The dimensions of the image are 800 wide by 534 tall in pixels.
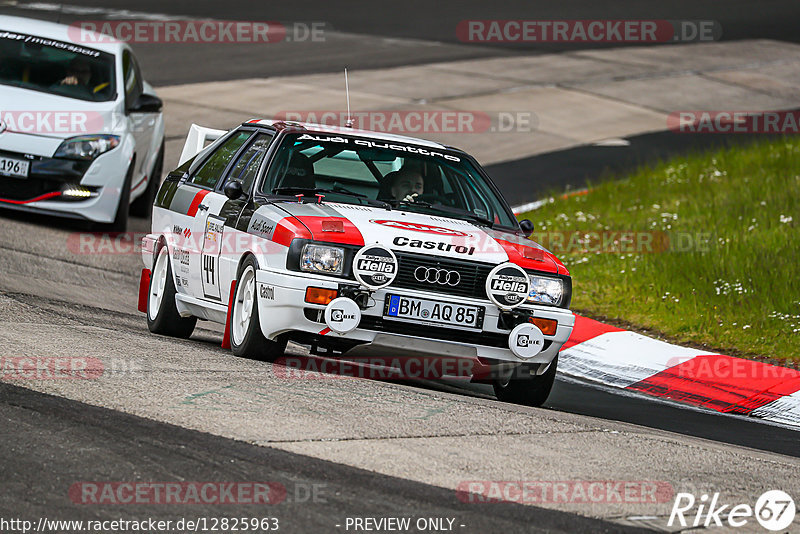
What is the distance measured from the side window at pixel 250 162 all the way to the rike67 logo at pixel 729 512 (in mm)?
3827

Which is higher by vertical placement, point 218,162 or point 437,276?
point 218,162

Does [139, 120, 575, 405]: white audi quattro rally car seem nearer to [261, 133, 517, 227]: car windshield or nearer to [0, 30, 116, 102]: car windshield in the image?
[261, 133, 517, 227]: car windshield

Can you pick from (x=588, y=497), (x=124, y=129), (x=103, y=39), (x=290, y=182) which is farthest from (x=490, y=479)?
(x=103, y=39)

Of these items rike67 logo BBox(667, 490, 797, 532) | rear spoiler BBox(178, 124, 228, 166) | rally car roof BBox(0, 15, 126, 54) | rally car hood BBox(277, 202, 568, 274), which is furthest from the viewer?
rally car roof BBox(0, 15, 126, 54)

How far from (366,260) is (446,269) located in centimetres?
44

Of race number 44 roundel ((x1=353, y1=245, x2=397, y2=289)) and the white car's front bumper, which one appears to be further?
the white car's front bumper

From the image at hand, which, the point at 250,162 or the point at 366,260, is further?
the point at 250,162

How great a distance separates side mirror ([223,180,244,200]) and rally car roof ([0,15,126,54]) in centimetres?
566

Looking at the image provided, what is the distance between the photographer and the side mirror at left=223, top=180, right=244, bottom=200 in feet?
26.8

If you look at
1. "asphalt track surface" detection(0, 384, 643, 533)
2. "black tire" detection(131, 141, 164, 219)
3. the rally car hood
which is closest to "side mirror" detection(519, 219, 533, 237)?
the rally car hood

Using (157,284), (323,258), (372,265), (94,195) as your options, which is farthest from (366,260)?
(94,195)

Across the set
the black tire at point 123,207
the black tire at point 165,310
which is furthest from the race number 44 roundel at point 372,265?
the black tire at point 123,207

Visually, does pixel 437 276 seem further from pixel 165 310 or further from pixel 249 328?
pixel 165 310

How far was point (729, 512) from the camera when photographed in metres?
5.34
